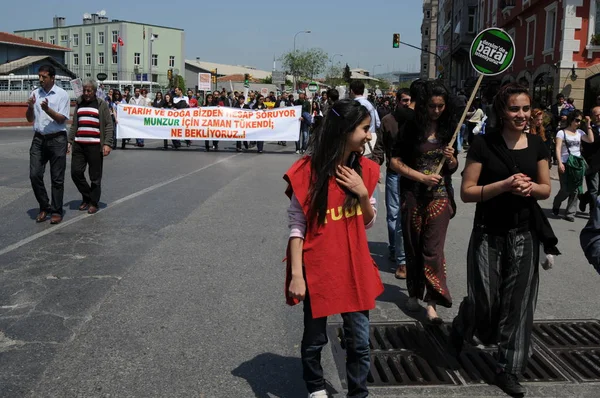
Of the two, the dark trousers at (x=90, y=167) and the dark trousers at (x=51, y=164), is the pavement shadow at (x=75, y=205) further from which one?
the dark trousers at (x=51, y=164)

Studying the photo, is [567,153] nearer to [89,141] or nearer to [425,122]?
[425,122]

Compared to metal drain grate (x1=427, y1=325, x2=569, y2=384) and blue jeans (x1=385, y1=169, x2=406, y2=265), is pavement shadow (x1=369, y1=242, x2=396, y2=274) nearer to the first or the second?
blue jeans (x1=385, y1=169, x2=406, y2=265)

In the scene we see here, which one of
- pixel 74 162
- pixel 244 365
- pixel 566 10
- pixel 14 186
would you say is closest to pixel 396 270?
pixel 244 365

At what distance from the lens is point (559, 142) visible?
10.4 meters

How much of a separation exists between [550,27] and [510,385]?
2662 cm

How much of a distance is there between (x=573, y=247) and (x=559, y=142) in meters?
2.83

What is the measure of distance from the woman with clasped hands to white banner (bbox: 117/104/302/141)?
16663 millimetres

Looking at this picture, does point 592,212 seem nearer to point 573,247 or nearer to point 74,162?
point 573,247

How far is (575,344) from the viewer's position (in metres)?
4.64

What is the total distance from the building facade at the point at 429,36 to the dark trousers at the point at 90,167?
88.3 metres

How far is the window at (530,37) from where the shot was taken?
98.2 ft

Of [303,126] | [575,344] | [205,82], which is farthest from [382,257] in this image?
[205,82]

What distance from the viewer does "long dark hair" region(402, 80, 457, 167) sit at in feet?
16.5

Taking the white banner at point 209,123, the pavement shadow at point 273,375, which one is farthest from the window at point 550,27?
the pavement shadow at point 273,375
